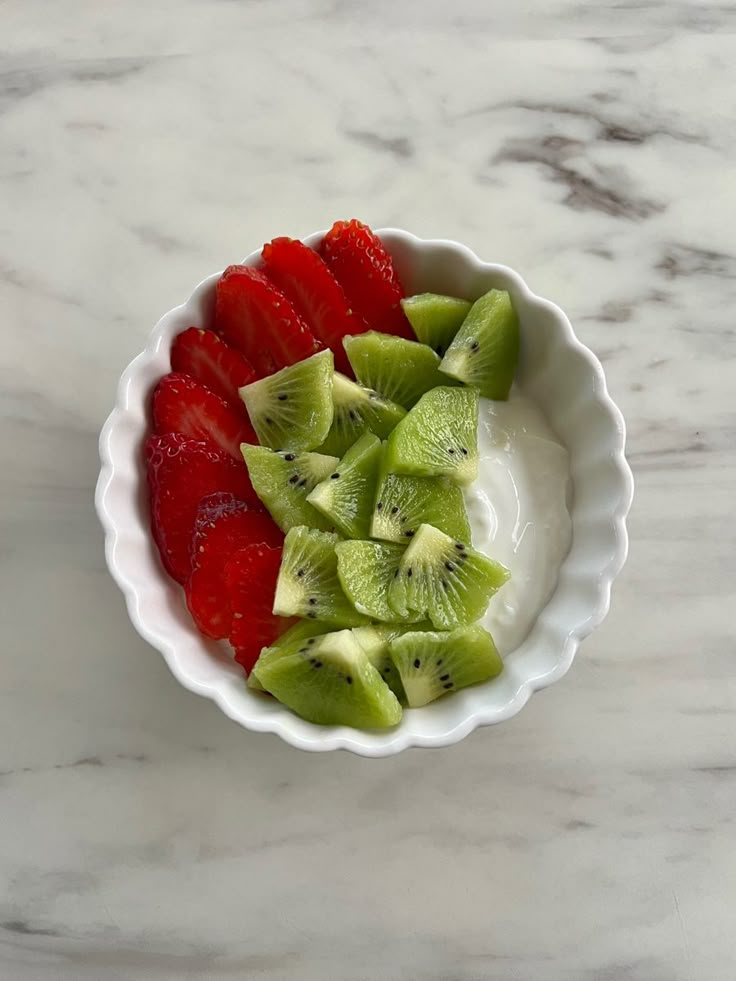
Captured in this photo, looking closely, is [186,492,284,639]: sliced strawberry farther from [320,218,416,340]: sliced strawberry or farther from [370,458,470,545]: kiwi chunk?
[320,218,416,340]: sliced strawberry

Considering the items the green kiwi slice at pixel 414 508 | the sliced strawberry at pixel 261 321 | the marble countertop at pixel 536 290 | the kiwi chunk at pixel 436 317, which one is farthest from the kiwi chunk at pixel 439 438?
the marble countertop at pixel 536 290

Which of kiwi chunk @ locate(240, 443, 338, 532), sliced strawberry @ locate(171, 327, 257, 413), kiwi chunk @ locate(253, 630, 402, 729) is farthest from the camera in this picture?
sliced strawberry @ locate(171, 327, 257, 413)

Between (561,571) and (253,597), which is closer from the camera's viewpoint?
(253,597)

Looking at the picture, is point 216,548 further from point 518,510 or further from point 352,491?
point 518,510

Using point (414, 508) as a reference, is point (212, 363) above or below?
above

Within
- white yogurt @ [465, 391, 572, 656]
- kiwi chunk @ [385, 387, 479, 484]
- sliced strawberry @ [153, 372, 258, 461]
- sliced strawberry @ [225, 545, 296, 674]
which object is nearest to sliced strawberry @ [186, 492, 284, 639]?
sliced strawberry @ [225, 545, 296, 674]

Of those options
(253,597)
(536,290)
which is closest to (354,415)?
(253,597)
